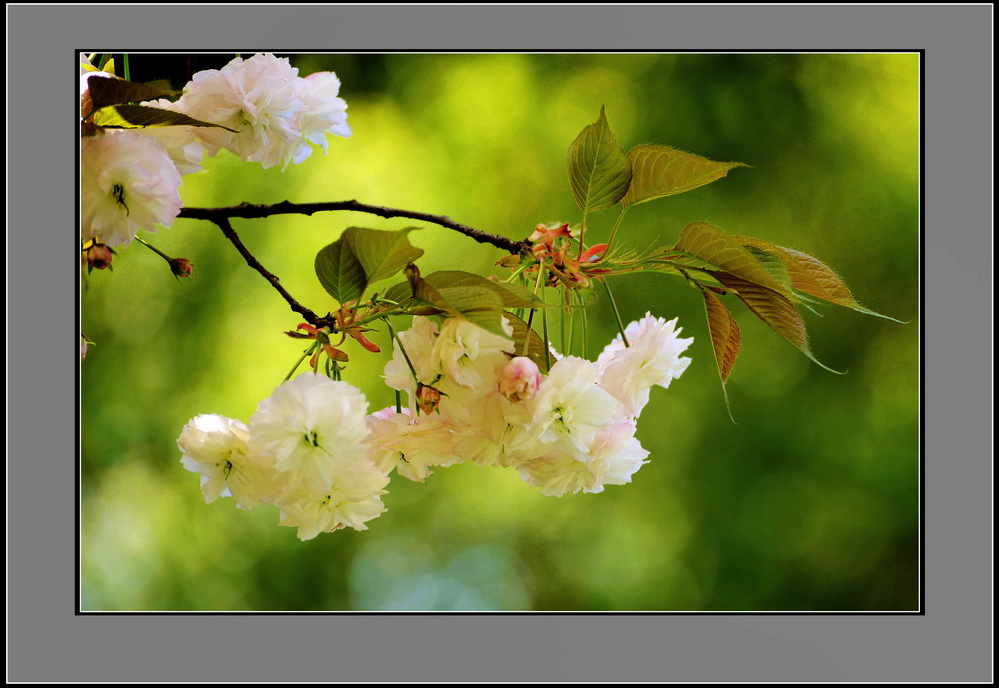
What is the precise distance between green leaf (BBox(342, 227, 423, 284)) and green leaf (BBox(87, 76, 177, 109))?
0.36 ft

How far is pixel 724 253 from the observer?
1.36 feet

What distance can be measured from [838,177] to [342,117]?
204cm

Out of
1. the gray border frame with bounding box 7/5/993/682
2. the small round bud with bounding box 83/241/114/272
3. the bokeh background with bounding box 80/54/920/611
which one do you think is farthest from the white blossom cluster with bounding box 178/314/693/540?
the bokeh background with bounding box 80/54/920/611

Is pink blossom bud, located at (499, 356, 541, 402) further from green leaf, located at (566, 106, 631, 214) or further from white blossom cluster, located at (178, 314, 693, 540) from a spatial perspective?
green leaf, located at (566, 106, 631, 214)

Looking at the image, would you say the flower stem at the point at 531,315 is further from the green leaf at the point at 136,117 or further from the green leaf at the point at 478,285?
the green leaf at the point at 136,117

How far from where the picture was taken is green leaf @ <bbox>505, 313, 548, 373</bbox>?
422 mm

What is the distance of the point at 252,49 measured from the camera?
774 millimetres

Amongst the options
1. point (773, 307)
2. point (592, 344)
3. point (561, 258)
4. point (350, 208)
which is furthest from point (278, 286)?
point (592, 344)

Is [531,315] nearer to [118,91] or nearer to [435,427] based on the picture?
[435,427]

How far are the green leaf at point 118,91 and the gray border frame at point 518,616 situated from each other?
31cm

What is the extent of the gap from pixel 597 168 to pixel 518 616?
515mm

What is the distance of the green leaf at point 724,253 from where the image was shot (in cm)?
40

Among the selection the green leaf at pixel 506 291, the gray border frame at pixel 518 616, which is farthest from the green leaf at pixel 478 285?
the gray border frame at pixel 518 616

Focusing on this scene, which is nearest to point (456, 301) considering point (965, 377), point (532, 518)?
point (965, 377)
